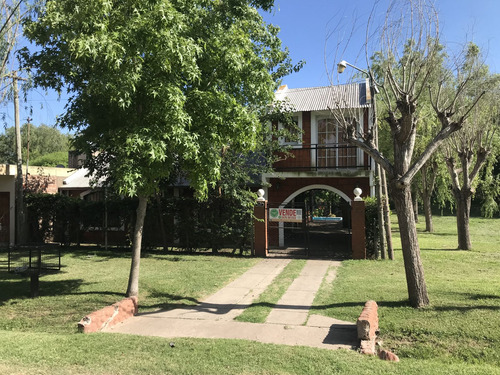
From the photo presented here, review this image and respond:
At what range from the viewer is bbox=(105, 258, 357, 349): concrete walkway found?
18.2ft

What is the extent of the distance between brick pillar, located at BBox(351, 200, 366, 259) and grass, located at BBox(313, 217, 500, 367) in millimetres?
694

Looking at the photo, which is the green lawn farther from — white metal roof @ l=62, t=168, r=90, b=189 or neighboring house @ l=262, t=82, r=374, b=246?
white metal roof @ l=62, t=168, r=90, b=189

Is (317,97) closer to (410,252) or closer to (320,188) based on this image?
(320,188)

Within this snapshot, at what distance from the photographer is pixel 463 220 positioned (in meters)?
14.2

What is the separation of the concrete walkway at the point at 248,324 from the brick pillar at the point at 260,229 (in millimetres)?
4405

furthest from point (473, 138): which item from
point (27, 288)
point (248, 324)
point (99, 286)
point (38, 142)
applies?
point (38, 142)

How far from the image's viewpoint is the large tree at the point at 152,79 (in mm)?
6242

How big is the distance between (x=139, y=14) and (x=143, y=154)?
242 centimetres

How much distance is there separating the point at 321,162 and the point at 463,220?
18.6ft

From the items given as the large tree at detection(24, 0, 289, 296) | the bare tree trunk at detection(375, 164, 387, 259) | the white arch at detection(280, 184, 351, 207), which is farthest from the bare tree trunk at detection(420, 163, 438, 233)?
the large tree at detection(24, 0, 289, 296)

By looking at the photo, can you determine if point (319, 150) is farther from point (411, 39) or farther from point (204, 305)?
point (204, 305)

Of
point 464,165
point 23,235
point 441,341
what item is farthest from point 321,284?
point 23,235

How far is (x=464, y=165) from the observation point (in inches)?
560

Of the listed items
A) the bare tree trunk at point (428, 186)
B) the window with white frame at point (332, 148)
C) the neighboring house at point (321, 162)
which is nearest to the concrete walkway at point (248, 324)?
the neighboring house at point (321, 162)
